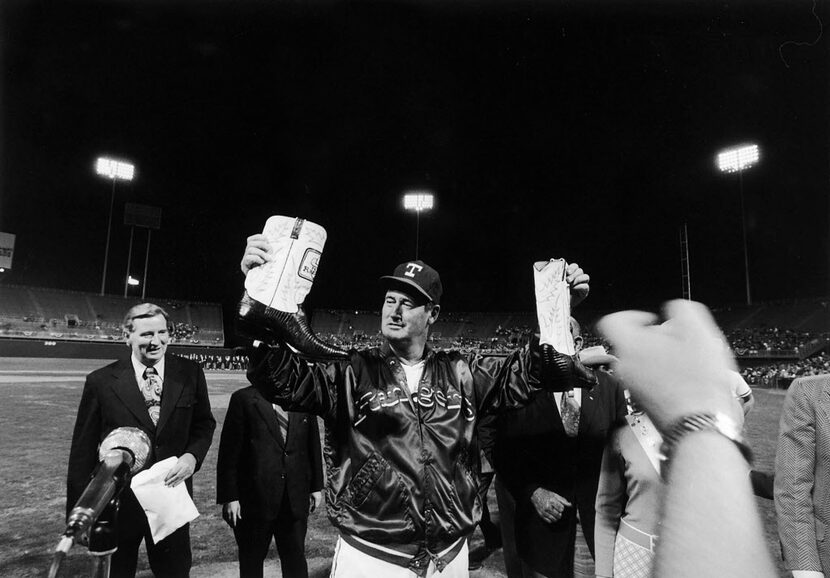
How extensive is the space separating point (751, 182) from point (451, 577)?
36.0 meters

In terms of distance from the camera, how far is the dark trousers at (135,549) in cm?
300

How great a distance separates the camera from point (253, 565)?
334cm

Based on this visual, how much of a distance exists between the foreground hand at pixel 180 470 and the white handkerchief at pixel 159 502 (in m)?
0.05

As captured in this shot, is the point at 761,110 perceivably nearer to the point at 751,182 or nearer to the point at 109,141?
the point at 751,182

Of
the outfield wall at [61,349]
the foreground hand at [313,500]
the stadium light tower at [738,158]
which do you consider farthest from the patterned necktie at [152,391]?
the stadium light tower at [738,158]

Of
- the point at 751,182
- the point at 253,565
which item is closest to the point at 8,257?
the point at 253,565

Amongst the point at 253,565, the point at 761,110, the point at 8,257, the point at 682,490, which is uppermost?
the point at 761,110

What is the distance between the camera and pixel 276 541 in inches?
136

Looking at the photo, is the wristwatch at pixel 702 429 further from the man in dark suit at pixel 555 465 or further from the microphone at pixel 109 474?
the man in dark suit at pixel 555 465

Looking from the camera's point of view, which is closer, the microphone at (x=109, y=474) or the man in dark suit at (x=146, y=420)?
the microphone at (x=109, y=474)

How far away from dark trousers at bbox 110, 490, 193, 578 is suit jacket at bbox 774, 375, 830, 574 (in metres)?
3.45

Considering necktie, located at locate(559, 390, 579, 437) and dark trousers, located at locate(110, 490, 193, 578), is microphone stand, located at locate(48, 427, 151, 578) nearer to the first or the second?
dark trousers, located at locate(110, 490, 193, 578)

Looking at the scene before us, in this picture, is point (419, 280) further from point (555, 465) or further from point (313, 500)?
point (313, 500)

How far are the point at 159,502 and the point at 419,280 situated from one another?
1963 millimetres
